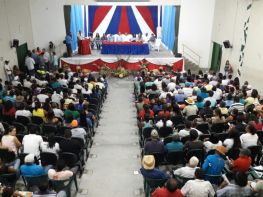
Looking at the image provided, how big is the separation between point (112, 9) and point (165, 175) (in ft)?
56.2

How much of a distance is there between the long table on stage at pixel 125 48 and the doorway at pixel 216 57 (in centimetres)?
378

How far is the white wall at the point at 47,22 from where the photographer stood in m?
12.4

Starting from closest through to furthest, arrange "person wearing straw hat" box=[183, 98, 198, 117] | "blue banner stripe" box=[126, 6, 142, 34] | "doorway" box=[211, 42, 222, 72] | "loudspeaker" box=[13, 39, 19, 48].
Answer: "person wearing straw hat" box=[183, 98, 198, 117] < "loudspeaker" box=[13, 39, 19, 48] < "doorway" box=[211, 42, 222, 72] < "blue banner stripe" box=[126, 6, 142, 34]

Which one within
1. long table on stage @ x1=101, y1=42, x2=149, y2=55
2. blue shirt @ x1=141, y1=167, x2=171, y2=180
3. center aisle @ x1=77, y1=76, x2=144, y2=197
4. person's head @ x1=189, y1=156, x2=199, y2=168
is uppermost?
long table on stage @ x1=101, y1=42, x2=149, y2=55

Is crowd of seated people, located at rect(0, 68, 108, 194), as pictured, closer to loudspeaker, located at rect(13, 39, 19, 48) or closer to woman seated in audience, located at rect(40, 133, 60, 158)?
woman seated in audience, located at rect(40, 133, 60, 158)

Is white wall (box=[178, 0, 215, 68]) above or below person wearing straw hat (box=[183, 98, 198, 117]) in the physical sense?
above

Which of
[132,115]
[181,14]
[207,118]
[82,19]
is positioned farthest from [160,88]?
[82,19]

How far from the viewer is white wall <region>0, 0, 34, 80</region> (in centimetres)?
952

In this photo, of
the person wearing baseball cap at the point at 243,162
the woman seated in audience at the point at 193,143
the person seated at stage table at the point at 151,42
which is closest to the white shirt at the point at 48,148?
the woman seated in audience at the point at 193,143

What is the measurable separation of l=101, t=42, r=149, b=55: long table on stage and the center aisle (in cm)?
651

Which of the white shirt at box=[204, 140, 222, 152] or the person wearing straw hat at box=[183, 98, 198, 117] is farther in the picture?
the person wearing straw hat at box=[183, 98, 198, 117]

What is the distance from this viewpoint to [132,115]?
7.95 metres

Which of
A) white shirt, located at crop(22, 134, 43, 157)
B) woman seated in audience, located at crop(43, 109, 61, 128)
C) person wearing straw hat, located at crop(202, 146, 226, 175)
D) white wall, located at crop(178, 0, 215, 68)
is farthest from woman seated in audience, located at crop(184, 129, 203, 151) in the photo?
white wall, located at crop(178, 0, 215, 68)

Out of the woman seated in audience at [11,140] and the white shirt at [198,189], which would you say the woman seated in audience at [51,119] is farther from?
the white shirt at [198,189]
